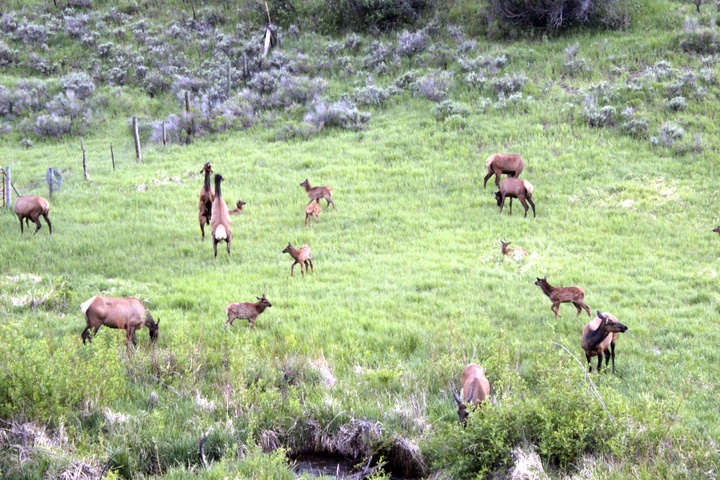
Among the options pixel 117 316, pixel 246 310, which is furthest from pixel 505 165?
pixel 117 316

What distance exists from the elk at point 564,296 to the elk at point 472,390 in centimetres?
346

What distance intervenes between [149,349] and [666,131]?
16700 millimetres

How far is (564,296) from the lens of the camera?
11.9 m

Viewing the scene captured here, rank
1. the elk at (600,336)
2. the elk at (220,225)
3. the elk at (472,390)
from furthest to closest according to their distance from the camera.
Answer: the elk at (220,225) < the elk at (600,336) < the elk at (472,390)

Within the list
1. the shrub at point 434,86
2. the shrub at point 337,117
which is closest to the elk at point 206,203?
the shrub at point 337,117

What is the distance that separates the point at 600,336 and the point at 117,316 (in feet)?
22.7

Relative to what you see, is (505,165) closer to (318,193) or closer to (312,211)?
(318,193)

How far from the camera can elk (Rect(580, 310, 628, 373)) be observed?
31.1 ft

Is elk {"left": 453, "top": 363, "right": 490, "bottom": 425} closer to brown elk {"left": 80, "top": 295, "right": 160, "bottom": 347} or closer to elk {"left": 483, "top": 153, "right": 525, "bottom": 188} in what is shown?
brown elk {"left": 80, "top": 295, "right": 160, "bottom": 347}

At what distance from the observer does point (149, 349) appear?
10.9 metres

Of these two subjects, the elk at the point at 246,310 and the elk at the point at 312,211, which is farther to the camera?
the elk at the point at 312,211

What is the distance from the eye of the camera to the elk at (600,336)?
9484mm

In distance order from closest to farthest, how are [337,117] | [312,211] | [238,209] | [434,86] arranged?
[312,211]
[238,209]
[337,117]
[434,86]

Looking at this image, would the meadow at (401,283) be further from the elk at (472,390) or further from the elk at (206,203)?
the elk at (206,203)
